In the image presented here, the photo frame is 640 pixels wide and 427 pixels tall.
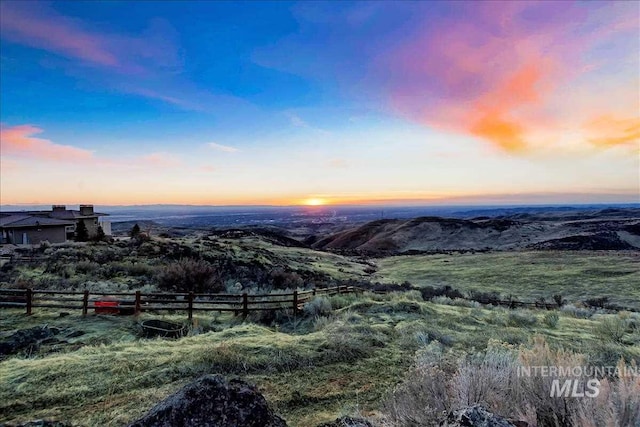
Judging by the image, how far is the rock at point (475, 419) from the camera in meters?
3.27

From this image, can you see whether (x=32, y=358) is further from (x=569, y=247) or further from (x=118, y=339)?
(x=569, y=247)

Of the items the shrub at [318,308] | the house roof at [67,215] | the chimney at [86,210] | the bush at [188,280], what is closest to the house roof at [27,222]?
the house roof at [67,215]

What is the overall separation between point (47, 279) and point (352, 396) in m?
18.9

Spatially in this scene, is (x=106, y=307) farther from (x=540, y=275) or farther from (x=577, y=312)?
(x=540, y=275)

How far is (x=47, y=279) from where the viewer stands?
1959 cm

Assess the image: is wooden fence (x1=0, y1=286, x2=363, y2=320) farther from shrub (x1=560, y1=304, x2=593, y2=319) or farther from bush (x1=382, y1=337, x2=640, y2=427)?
shrub (x1=560, y1=304, x2=593, y2=319)

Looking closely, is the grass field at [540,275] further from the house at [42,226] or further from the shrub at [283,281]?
the house at [42,226]

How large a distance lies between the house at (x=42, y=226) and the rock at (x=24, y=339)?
33080 mm

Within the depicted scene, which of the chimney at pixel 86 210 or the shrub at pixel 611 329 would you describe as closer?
the shrub at pixel 611 329

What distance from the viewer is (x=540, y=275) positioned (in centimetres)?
3441

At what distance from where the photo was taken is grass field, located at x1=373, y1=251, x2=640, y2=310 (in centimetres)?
2764

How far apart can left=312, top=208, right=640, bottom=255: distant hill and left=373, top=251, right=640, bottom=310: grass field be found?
1876 centimetres

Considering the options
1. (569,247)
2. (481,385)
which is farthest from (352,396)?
(569,247)

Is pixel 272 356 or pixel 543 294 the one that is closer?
pixel 272 356
